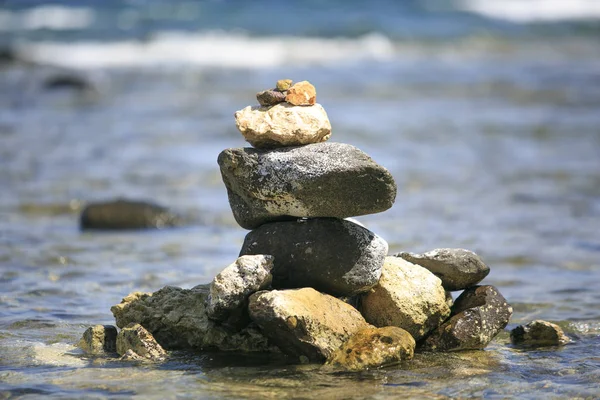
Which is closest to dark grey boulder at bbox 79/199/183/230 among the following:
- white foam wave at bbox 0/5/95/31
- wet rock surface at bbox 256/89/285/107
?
wet rock surface at bbox 256/89/285/107

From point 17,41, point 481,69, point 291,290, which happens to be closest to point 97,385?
point 291,290

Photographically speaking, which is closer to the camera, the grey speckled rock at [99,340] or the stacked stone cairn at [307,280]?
the stacked stone cairn at [307,280]

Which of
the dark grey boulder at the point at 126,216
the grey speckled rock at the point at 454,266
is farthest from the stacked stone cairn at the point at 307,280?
the dark grey boulder at the point at 126,216

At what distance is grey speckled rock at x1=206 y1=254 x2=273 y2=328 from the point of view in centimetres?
656

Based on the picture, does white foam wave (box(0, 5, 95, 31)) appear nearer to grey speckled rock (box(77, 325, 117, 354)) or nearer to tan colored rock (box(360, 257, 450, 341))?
grey speckled rock (box(77, 325, 117, 354))

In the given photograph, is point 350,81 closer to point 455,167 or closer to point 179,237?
point 455,167

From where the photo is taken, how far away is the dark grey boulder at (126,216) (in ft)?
39.4

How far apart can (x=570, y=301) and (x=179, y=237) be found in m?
4.85

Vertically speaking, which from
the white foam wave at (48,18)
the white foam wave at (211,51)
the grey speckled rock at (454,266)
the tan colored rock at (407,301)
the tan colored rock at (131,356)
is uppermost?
the white foam wave at (48,18)

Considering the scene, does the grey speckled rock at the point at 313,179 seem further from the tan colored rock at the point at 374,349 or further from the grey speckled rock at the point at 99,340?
the grey speckled rock at the point at 99,340

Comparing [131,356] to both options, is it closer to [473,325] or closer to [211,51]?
[473,325]

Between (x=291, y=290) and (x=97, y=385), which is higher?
(x=291, y=290)

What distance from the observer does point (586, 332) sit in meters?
7.72

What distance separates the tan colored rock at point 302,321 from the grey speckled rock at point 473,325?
72cm
